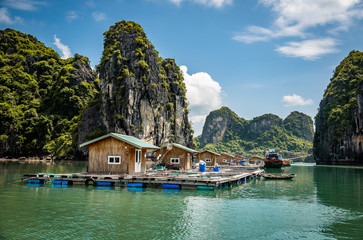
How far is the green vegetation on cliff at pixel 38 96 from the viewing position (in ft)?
298

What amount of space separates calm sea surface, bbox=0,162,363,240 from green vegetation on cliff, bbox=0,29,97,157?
76708mm

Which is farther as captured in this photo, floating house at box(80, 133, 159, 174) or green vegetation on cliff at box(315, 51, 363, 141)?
green vegetation on cliff at box(315, 51, 363, 141)

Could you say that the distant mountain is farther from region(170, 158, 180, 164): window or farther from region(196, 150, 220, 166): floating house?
region(170, 158, 180, 164): window

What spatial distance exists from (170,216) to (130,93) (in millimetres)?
74124

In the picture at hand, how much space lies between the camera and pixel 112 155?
2953cm

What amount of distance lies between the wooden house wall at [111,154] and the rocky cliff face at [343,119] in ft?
289

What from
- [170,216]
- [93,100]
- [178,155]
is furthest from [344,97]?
[170,216]

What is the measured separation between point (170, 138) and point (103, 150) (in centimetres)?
7349

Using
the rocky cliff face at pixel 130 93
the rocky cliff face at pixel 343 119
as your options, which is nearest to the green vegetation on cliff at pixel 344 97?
the rocky cliff face at pixel 343 119

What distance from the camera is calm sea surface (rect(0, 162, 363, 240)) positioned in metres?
12.4

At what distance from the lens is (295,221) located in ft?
50.1

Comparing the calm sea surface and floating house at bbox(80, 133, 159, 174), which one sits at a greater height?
floating house at bbox(80, 133, 159, 174)

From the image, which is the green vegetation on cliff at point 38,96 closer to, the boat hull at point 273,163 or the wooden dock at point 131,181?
the boat hull at point 273,163

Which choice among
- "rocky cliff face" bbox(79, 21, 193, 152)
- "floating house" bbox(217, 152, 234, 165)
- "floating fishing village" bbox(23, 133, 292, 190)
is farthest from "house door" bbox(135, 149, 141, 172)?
"rocky cliff face" bbox(79, 21, 193, 152)
